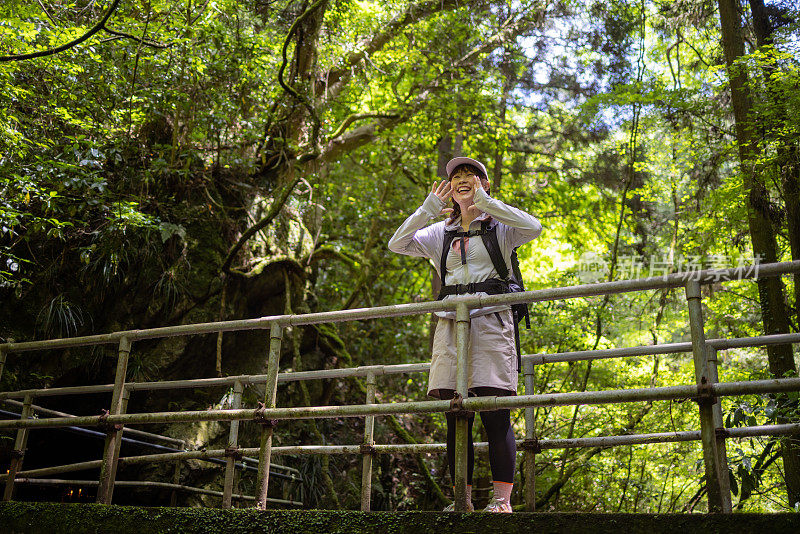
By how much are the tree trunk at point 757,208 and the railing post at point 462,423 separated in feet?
16.4

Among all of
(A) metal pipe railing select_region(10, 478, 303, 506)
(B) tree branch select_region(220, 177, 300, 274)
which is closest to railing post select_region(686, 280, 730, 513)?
(A) metal pipe railing select_region(10, 478, 303, 506)

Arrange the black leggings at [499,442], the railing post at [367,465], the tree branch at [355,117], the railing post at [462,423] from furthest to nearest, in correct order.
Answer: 1. the tree branch at [355,117]
2. the railing post at [367,465]
3. the black leggings at [499,442]
4. the railing post at [462,423]

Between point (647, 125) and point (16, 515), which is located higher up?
point (647, 125)

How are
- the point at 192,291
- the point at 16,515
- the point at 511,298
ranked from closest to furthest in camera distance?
the point at 511,298, the point at 16,515, the point at 192,291

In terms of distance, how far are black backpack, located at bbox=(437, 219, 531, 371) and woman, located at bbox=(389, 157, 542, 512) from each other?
11 millimetres

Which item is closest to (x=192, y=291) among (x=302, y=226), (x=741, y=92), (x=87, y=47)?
(x=302, y=226)

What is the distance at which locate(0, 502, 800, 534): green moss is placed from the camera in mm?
2318

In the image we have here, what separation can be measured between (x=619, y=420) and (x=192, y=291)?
6797 millimetres

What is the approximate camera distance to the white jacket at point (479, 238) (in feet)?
11.9

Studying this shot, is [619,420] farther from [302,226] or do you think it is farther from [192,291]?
[192,291]

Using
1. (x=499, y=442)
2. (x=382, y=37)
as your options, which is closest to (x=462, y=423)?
(x=499, y=442)

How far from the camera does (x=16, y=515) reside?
11.2 ft

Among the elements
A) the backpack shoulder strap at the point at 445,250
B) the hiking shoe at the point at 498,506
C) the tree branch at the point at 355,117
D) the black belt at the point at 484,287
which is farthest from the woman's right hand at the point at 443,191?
the tree branch at the point at 355,117

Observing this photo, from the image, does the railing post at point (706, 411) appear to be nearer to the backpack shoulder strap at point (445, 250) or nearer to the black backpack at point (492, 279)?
the black backpack at point (492, 279)
